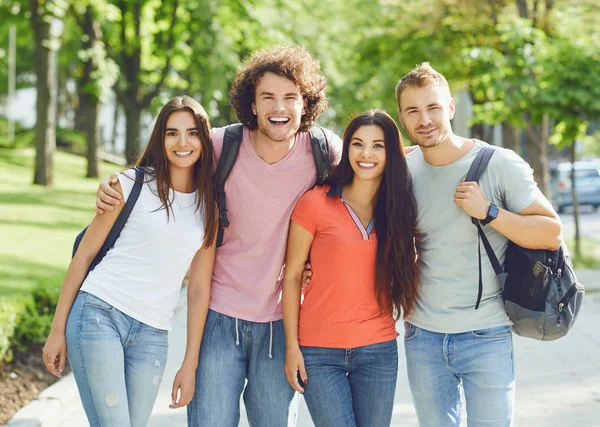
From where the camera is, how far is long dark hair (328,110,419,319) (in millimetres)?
3605

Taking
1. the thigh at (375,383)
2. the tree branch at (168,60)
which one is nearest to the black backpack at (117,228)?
the thigh at (375,383)

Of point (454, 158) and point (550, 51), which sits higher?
point (550, 51)

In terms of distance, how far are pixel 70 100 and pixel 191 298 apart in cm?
4917

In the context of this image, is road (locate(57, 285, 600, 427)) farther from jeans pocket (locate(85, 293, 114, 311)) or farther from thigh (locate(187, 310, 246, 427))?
jeans pocket (locate(85, 293, 114, 311))

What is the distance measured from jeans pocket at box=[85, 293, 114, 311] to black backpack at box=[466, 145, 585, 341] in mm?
1612

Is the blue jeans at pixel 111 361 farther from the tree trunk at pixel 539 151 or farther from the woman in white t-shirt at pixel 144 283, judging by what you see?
the tree trunk at pixel 539 151

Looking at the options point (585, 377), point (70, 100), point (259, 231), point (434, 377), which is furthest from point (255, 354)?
point (70, 100)

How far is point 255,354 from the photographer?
380 centimetres

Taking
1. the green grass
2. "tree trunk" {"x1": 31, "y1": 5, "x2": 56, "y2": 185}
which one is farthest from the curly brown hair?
"tree trunk" {"x1": 31, "y1": 5, "x2": 56, "y2": 185}

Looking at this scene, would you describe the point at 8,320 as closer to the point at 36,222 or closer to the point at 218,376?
the point at 218,376

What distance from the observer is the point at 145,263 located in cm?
353

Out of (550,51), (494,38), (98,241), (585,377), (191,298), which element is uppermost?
(494,38)

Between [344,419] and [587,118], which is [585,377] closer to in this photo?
[344,419]

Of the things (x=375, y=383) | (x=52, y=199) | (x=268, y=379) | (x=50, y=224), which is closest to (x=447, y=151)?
(x=375, y=383)
